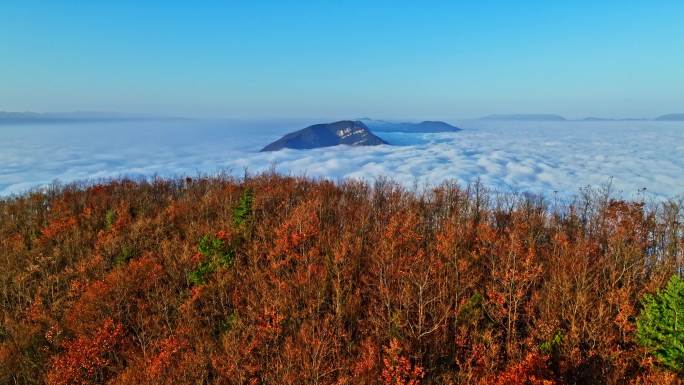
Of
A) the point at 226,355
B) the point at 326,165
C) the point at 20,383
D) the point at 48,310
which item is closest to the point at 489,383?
the point at 226,355

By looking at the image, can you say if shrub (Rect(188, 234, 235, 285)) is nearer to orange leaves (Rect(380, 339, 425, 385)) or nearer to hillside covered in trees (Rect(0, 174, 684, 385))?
hillside covered in trees (Rect(0, 174, 684, 385))

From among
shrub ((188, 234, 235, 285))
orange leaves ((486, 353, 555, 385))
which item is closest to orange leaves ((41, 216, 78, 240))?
shrub ((188, 234, 235, 285))

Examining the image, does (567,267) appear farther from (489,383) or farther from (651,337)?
(489,383)

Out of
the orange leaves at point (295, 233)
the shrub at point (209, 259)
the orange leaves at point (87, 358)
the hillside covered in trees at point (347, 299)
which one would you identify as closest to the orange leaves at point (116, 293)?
the hillside covered in trees at point (347, 299)

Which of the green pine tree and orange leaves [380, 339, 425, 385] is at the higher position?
the green pine tree

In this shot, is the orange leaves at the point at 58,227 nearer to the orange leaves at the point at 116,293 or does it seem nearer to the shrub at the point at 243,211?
the orange leaves at the point at 116,293

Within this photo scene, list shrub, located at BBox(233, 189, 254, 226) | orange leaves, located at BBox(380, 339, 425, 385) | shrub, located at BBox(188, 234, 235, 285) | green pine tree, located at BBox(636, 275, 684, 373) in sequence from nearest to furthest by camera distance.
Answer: green pine tree, located at BBox(636, 275, 684, 373) < orange leaves, located at BBox(380, 339, 425, 385) < shrub, located at BBox(188, 234, 235, 285) < shrub, located at BBox(233, 189, 254, 226)
